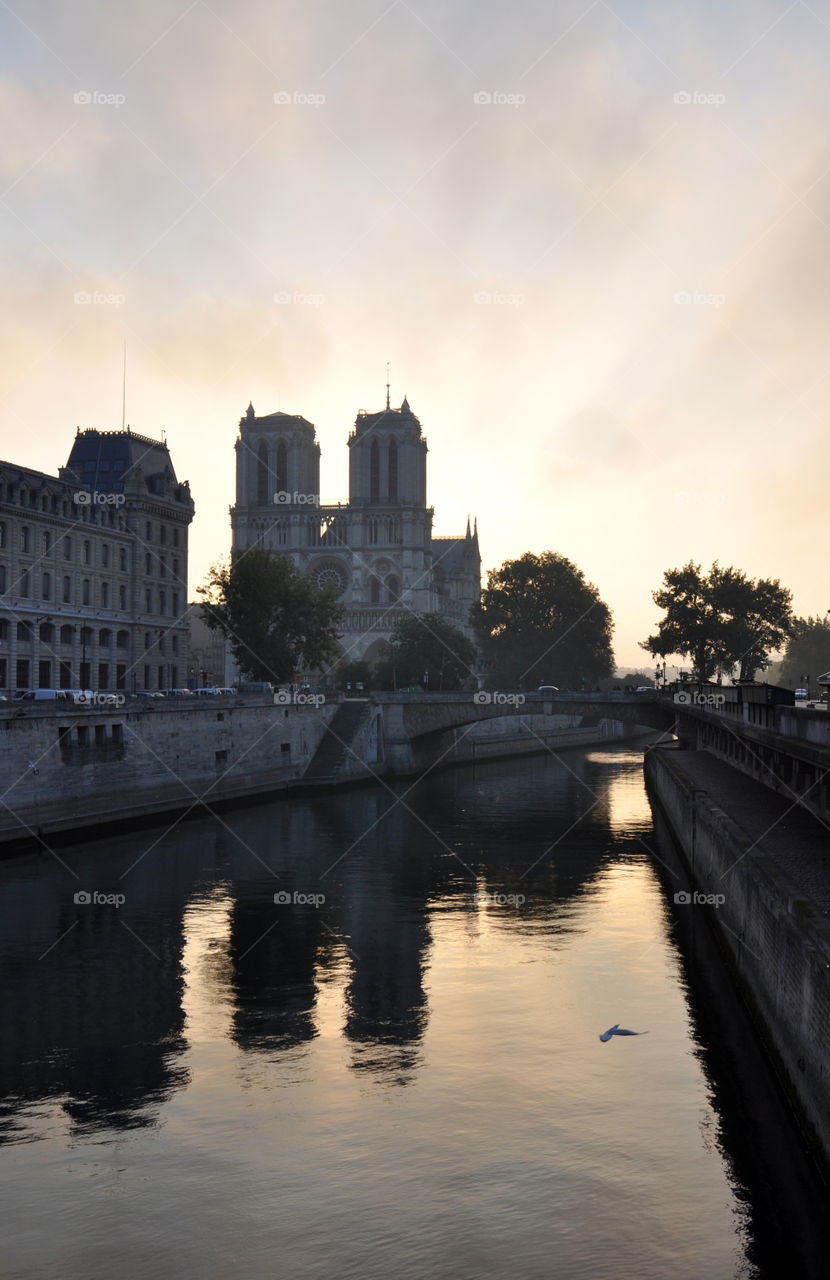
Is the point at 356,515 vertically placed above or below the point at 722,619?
above

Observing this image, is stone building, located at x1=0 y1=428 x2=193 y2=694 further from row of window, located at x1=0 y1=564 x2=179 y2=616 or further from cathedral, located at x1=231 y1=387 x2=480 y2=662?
cathedral, located at x1=231 y1=387 x2=480 y2=662

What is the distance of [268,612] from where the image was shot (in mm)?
91000

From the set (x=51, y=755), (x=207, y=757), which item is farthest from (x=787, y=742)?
(x=207, y=757)

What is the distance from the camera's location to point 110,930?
3600cm

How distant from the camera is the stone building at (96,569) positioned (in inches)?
3118

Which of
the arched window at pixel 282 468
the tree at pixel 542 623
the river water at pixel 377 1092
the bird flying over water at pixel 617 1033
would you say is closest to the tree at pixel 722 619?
the tree at pixel 542 623

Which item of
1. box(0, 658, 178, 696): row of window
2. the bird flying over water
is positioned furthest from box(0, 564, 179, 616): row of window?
the bird flying over water

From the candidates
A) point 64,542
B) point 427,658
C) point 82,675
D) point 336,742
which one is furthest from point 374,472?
point 336,742

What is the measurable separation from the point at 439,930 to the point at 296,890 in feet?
26.7

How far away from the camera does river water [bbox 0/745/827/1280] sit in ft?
57.2

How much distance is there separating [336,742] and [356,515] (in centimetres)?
9198

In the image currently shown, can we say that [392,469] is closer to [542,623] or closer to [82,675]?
[542,623]

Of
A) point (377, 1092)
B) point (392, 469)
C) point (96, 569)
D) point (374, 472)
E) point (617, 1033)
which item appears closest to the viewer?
point (377, 1092)

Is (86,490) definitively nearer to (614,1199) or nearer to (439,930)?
(439,930)
